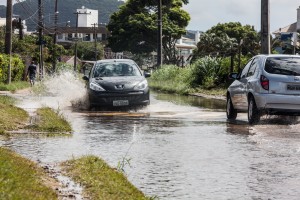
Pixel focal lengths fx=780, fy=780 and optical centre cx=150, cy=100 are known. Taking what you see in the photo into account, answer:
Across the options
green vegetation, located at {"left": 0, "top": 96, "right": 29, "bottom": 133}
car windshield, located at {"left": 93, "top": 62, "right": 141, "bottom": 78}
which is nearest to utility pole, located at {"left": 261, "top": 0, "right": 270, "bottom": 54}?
car windshield, located at {"left": 93, "top": 62, "right": 141, "bottom": 78}

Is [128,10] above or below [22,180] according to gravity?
above

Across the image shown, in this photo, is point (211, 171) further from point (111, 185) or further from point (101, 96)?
point (101, 96)

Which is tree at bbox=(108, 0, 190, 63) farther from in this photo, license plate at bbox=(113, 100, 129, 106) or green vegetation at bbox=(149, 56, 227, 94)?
license plate at bbox=(113, 100, 129, 106)

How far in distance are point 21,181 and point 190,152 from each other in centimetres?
452

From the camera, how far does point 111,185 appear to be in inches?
318

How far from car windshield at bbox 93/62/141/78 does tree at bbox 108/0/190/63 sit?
2725 inches

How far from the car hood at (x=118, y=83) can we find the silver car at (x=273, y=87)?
4.92 meters

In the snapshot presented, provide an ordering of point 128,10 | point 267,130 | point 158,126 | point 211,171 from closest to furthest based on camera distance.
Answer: point 211,171 → point 267,130 → point 158,126 → point 128,10

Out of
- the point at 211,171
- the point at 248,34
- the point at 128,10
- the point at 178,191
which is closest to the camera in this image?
A: the point at 178,191

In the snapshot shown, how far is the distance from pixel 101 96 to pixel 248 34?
9623 centimetres

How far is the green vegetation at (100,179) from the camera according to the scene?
760cm

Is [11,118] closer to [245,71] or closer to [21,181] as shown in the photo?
[245,71]

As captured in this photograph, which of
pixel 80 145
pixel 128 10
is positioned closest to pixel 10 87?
pixel 80 145

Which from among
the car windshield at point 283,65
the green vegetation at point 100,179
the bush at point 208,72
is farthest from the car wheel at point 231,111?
the bush at point 208,72
